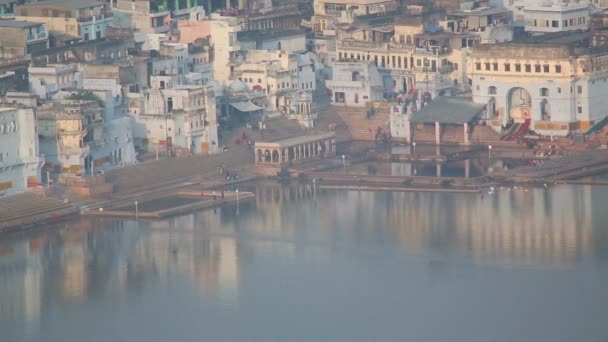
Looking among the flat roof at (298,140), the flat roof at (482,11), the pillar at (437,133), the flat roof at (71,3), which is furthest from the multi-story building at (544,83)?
the flat roof at (71,3)

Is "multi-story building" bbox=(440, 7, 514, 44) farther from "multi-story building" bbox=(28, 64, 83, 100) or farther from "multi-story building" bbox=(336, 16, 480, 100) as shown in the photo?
"multi-story building" bbox=(28, 64, 83, 100)

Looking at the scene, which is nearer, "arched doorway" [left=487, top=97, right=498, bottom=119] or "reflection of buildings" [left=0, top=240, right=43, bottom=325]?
"reflection of buildings" [left=0, top=240, right=43, bottom=325]

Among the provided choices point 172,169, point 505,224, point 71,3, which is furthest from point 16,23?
point 505,224

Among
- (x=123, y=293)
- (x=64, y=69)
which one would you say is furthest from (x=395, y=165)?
(x=123, y=293)

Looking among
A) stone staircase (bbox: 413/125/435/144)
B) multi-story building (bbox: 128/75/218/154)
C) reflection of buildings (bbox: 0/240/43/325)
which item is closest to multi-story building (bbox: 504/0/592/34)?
stone staircase (bbox: 413/125/435/144)

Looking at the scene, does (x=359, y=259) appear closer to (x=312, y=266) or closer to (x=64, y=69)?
(x=312, y=266)

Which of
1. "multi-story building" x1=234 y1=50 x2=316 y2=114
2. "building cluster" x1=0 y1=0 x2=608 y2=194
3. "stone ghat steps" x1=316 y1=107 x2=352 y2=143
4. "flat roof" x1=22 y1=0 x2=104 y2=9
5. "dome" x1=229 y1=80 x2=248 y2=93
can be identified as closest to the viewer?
"building cluster" x1=0 y1=0 x2=608 y2=194

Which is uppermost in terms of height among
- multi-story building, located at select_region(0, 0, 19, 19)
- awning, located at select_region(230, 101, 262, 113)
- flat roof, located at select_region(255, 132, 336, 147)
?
multi-story building, located at select_region(0, 0, 19, 19)

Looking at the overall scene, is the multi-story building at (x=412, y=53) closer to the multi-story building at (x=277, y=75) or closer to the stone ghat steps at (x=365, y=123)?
the stone ghat steps at (x=365, y=123)
